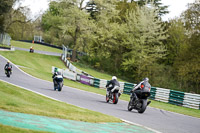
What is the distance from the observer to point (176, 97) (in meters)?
24.1

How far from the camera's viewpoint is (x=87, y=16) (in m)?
51.4

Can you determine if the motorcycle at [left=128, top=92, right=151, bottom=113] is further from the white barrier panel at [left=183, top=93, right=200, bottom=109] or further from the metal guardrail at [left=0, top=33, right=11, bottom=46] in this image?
the metal guardrail at [left=0, top=33, right=11, bottom=46]

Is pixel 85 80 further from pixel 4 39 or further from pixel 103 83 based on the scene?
pixel 4 39

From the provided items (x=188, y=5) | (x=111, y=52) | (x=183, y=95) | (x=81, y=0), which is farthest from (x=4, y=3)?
(x=183, y=95)

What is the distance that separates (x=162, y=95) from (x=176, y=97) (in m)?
1.61

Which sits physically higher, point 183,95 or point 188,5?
point 188,5

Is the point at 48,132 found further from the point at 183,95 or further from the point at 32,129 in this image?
the point at 183,95

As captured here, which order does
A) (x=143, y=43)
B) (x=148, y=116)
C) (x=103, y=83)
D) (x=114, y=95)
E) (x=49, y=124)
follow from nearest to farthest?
(x=49, y=124) → (x=148, y=116) → (x=114, y=95) → (x=103, y=83) → (x=143, y=43)

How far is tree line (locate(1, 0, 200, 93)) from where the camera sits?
48250mm

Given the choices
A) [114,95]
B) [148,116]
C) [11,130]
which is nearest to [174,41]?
[114,95]

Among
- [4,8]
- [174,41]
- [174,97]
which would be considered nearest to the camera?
[174,97]

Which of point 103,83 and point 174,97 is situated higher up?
point 174,97

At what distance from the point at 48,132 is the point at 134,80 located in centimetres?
4739

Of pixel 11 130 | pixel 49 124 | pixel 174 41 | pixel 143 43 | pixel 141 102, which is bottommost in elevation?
pixel 141 102
